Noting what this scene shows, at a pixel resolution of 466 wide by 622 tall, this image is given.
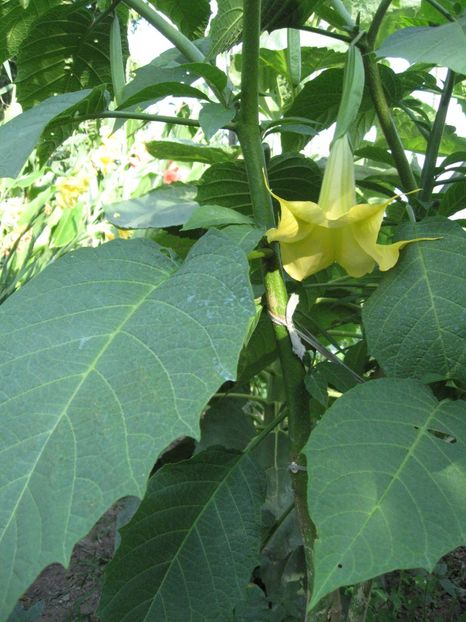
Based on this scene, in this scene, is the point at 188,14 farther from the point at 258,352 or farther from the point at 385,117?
the point at 258,352

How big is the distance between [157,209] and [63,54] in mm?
259

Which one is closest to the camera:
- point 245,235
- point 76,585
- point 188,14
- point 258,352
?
point 245,235

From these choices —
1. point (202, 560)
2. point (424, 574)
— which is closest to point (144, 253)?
point (202, 560)

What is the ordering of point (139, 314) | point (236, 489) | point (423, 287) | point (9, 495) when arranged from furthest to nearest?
point (236, 489), point (423, 287), point (139, 314), point (9, 495)

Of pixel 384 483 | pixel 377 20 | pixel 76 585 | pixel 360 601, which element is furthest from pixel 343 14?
pixel 76 585

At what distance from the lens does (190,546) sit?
0.73 metres

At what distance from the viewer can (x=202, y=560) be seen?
716 mm

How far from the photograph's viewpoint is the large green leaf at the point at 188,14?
2.68ft

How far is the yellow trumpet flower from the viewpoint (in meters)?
0.61

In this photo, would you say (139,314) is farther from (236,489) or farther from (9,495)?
(236,489)

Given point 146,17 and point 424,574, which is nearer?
point 146,17

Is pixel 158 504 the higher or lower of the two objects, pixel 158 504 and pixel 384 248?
the lower

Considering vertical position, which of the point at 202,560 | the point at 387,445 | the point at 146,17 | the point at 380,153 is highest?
the point at 146,17

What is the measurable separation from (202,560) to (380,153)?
1.74 feet
